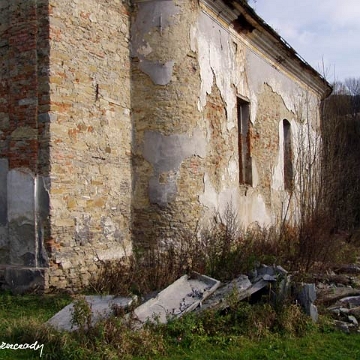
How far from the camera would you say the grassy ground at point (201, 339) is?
4.61 metres

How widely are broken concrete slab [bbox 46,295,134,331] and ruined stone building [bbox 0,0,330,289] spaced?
1200 millimetres

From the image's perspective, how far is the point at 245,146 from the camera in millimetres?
A: 11469

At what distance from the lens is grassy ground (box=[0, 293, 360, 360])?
15.1 feet

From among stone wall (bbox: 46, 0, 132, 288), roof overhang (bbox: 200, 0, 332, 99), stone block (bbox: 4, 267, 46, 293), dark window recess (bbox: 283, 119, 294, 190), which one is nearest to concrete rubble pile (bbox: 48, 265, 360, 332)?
stone block (bbox: 4, 267, 46, 293)

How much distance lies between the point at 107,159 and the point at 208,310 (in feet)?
11.2

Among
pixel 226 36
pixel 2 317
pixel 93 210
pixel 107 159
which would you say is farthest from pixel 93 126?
pixel 226 36

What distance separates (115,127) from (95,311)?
3.57 m

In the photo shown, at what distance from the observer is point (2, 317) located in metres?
5.79

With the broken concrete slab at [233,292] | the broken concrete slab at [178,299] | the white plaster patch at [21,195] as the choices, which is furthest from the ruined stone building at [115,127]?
the broken concrete slab at [233,292]

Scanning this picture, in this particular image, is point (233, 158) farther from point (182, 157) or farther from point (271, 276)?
point (271, 276)

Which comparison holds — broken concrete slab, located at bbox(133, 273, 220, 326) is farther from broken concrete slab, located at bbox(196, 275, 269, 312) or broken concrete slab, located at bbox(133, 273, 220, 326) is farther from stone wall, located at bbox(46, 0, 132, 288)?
stone wall, located at bbox(46, 0, 132, 288)

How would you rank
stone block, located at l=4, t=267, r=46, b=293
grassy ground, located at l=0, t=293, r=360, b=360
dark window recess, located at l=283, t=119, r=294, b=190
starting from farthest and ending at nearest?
dark window recess, located at l=283, t=119, r=294, b=190
stone block, located at l=4, t=267, r=46, b=293
grassy ground, located at l=0, t=293, r=360, b=360

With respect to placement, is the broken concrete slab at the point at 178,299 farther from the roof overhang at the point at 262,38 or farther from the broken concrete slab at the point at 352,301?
the roof overhang at the point at 262,38

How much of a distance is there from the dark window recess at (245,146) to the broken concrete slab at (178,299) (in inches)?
208
